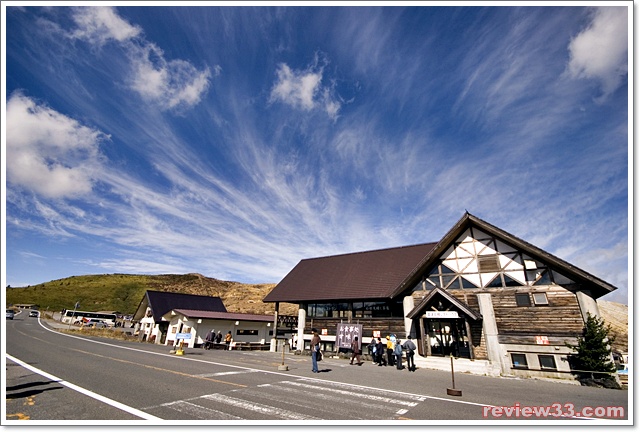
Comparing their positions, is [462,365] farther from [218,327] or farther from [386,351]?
[218,327]

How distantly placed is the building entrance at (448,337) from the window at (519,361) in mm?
2496

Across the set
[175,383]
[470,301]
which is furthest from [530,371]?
[175,383]

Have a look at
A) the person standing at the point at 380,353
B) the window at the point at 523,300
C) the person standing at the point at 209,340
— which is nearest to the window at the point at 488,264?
the window at the point at 523,300

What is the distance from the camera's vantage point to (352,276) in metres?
26.0

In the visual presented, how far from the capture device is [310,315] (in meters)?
26.1

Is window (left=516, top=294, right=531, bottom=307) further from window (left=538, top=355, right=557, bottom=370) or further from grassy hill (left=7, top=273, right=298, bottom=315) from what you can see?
grassy hill (left=7, top=273, right=298, bottom=315)

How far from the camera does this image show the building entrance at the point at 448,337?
1953 cm

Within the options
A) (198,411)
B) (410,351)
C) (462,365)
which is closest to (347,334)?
(410,351)

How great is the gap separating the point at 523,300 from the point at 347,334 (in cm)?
1163

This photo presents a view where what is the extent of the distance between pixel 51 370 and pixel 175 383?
5.96 metres

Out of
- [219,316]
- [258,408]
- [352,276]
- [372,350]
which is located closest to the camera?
[258,408]

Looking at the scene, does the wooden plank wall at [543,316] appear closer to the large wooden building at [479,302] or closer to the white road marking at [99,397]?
the large wooden building at [479,302]

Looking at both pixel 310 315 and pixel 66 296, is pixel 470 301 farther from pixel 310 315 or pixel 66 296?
pixel 66 296
